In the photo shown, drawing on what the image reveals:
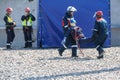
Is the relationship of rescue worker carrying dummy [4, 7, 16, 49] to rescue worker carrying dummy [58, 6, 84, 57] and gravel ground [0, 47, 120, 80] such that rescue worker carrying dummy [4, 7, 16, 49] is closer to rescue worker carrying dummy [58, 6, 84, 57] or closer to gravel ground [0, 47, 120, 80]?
gravel ground [0, 47, 120, 80]

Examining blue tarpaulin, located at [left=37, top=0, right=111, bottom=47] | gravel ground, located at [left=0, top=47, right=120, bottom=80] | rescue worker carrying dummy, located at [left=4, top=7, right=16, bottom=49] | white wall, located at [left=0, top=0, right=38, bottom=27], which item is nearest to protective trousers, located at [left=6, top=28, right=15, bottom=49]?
rescue worker carrying dummy, located at [left=4, top=7, right=16, bottom=49]

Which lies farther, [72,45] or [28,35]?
[28,35]

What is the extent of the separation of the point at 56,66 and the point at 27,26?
629cm

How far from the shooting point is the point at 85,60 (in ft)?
50.7

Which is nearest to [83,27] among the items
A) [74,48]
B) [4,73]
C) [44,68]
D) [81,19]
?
[81,19]

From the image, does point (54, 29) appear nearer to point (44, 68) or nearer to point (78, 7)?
point (78, 7)

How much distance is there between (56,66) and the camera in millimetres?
13977

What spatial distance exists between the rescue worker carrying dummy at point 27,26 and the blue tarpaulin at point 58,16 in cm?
60

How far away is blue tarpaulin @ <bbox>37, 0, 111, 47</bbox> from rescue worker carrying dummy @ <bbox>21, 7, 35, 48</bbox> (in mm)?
603

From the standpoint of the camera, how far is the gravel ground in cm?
1211

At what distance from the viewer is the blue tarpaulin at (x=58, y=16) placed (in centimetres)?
1925

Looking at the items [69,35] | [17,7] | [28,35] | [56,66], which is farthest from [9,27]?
[56,66]

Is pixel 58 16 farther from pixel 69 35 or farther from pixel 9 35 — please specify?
pixel 69 35

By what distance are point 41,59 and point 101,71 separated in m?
3.41
